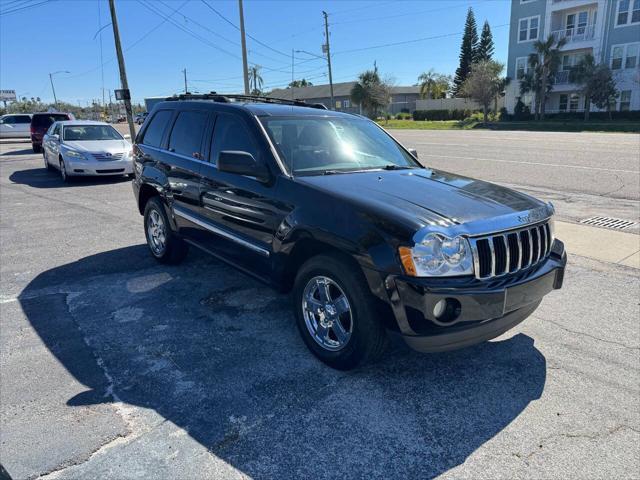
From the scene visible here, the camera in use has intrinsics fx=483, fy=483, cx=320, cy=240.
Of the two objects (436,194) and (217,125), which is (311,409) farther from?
(217,125)

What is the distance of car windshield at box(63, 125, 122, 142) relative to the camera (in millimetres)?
13656

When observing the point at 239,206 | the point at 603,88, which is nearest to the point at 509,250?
the point at 239,206

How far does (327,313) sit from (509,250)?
4.32ft

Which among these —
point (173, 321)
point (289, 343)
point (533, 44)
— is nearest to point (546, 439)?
point (289, 343)

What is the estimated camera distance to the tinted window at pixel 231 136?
14.0 feet

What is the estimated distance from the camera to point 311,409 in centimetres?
307

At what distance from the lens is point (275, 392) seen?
3.26m

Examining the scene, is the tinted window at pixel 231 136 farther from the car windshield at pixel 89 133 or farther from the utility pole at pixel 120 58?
the utility pole at pixel 120 58

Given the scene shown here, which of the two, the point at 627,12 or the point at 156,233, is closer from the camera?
the point at 156,233

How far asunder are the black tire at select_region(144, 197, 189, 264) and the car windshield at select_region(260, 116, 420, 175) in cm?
205

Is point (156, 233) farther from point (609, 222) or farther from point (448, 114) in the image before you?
point (448, 114)

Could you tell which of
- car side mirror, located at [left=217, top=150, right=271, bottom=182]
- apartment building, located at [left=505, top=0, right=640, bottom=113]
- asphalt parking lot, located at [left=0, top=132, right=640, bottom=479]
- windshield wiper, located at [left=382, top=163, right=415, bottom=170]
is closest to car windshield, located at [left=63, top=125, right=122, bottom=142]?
asphalt parking lot, located at [left=0, top=132, right=640, bottom=479]

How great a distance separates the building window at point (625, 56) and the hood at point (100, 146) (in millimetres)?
42372

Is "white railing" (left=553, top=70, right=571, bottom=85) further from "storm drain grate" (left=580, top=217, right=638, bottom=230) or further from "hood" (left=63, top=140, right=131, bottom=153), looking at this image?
"hood" (left=63, top=140, right=131, bottom=153)
